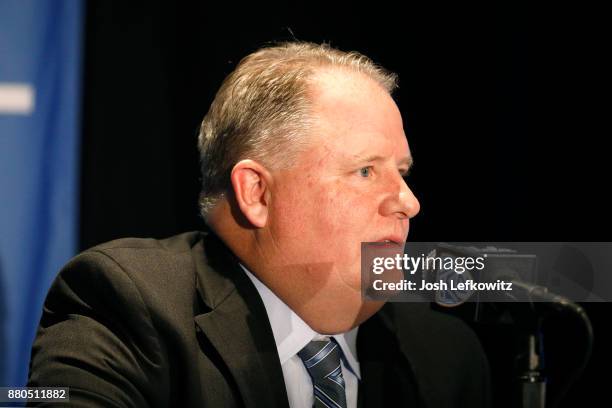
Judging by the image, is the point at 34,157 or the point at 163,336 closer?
the point at 163,336

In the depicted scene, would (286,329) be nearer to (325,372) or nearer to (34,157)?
(325,372)

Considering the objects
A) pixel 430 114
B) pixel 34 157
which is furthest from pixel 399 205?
pixel 34 157

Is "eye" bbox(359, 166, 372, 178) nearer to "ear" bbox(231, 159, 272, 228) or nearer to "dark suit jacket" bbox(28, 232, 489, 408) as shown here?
"ear" bbox(231, 159, 272, 228)

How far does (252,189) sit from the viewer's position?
1628 millimetres

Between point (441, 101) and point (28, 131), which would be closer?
point (28, 131)

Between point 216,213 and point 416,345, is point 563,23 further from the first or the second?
point 216,213

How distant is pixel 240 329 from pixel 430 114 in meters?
1.31

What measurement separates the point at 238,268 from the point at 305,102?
0.42 m

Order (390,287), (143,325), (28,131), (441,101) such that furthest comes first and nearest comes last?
(441,101) → (28,131) → (390,287) → (143,325)

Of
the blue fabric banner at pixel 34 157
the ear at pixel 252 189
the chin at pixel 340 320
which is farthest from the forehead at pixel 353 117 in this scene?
the blue fabric banner at pixel 34 157

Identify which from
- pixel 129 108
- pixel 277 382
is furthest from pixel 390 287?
pixel 129 108

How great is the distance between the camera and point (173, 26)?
2320mm

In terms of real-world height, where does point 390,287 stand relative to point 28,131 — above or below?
below

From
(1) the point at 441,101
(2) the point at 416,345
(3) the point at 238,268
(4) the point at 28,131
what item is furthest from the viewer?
(1) the point at 441,101
